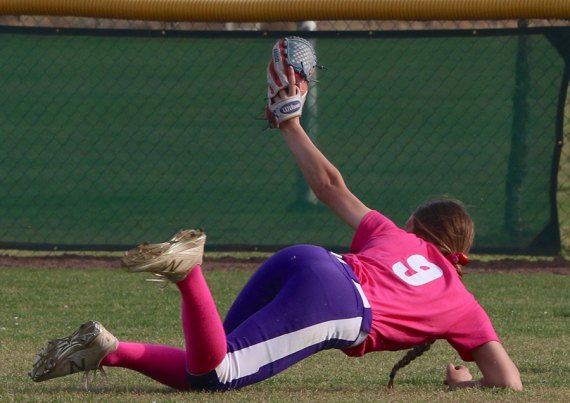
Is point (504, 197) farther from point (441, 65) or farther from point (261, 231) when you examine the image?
point (261, 231)

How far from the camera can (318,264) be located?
14.6ft

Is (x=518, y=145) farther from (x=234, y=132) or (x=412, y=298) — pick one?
(x=412, y=298)

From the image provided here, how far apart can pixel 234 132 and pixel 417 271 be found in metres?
4.54

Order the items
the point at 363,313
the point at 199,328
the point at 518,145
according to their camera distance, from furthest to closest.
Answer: the point at 518,145 → the point at 363,313 → the point at 199,328

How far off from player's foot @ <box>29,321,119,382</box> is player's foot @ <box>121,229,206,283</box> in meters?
0.36

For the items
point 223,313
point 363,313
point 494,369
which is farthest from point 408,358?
point 223,313

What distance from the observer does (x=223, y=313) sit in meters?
7.00

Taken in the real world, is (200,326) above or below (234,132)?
below

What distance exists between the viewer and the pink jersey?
14.8 feet

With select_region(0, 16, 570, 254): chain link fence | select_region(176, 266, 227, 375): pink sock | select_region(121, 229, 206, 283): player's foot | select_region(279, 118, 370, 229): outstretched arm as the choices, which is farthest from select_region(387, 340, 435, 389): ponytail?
A: select_region(0, 16, 570, 254): chain link fence

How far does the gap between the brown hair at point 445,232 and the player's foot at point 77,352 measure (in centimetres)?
110

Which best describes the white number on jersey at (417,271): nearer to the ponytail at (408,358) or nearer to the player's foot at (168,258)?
the ponytail at (408,358)

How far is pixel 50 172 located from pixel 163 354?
15.5 ft

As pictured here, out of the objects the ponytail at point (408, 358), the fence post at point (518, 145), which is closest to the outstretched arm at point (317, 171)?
the ponytail at point (408, 358)
